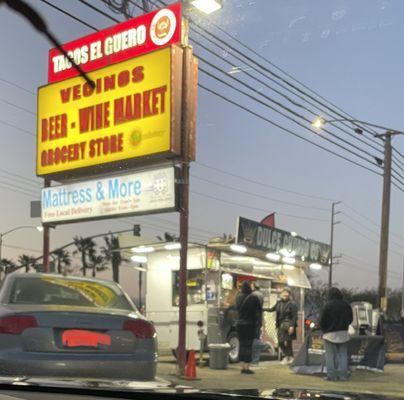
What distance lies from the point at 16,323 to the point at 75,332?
1.68 feet

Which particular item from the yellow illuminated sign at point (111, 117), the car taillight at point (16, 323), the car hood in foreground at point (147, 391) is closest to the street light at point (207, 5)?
the yellow illuminated sign at point (111, 117)

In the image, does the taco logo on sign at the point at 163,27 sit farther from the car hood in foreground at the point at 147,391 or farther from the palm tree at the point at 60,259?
the car hood in foreground at the point at 147,391

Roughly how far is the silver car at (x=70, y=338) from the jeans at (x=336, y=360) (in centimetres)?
497

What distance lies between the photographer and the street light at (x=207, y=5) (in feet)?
37.7

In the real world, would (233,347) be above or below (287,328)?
below

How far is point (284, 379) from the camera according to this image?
1035 centimetres

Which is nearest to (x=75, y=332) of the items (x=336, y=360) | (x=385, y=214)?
(x=336, y=360)

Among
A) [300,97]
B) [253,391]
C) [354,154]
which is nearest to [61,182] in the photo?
[300,97]

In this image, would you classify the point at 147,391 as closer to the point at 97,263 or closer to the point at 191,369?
the point at 191,369

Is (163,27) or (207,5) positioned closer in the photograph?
(207,5)

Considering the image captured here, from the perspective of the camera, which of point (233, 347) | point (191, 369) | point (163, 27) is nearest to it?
point (191, 369)

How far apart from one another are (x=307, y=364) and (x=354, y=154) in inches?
247

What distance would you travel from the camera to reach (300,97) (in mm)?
14094

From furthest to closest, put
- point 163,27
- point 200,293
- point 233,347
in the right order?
1. point 200,293
2. point 233,347
3. point 163,27
